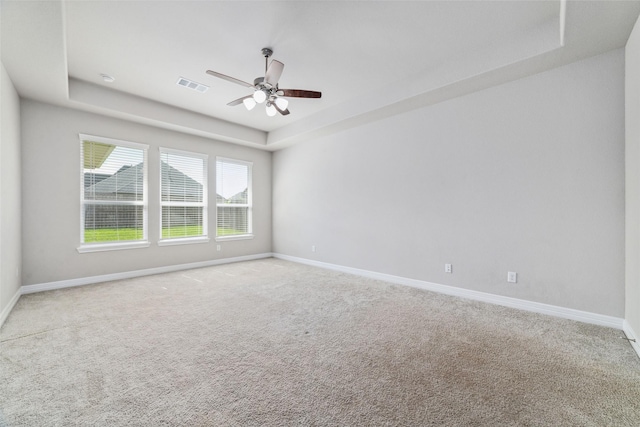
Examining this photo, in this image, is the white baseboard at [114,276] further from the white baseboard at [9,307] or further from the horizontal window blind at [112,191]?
the horizontal window blind at [112,191]

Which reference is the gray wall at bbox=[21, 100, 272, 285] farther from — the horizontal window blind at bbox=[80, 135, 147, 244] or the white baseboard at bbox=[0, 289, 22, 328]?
the white baseboard at bbox=[0, 289, 22, 328]

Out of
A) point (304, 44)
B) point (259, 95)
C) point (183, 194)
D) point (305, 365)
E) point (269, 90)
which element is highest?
point (304, 44)

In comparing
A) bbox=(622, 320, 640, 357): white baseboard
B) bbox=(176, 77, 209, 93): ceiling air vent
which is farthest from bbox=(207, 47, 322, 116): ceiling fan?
bbox=(622, 320, 640, 357): white baseboard

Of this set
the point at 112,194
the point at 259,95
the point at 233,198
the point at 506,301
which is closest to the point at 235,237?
the point at 233,198

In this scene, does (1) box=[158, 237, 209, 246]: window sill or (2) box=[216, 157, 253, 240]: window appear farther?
(2) box=[216, 157, 253, 240]: window

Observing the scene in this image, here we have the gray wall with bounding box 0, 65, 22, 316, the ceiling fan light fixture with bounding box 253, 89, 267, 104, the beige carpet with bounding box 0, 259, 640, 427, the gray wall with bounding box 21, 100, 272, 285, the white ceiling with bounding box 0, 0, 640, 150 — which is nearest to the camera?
the beige carpet with bounding box 0, 259, 640, 427

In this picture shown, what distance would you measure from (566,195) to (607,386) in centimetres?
194

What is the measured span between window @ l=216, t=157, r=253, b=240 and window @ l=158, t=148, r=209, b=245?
1.07 ft

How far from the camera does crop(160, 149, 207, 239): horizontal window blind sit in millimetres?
5137

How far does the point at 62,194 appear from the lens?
4.05 m

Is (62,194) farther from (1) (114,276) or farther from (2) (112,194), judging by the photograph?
(1) (114,276)

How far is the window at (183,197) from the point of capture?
5.13 m

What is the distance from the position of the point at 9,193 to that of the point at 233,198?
3.44m

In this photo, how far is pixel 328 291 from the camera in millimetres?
3979
